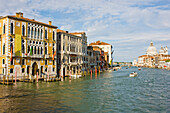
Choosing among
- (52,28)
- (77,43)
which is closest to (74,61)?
(77,43)

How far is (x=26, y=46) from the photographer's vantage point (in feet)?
115

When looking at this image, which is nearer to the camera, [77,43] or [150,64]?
[77,43]

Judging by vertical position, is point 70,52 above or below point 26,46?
below

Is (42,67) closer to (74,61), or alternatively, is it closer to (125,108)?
(74,61)

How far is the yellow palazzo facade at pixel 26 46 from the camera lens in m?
32.5

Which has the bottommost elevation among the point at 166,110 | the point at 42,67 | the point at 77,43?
the point at 166,110

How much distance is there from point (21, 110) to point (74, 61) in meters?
35.4

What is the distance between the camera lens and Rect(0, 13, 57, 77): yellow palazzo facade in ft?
107

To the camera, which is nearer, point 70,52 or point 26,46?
point 26,46

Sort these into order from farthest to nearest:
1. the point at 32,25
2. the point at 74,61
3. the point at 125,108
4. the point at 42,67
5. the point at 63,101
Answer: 1. the point at 74,61
2. the point at 42,67
3. the point at 32,25
4. the point at 63,101
5. the point at 125,108

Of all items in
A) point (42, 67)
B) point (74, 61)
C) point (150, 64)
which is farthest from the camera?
point (150, 64)

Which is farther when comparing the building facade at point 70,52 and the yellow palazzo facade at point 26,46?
the building facade at point 70,52

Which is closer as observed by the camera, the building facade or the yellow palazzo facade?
the yellow palazzo facade

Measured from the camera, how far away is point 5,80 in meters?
30.9
